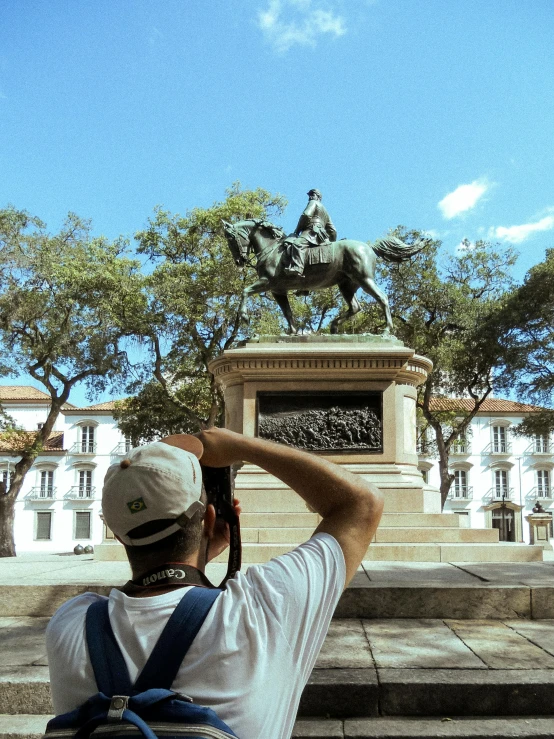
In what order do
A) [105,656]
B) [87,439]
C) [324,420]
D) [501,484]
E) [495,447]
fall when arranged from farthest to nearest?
[495,447]
[501,484]
[87,439]
[324,420]
[105,656]

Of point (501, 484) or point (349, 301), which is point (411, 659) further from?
point (501, 484)

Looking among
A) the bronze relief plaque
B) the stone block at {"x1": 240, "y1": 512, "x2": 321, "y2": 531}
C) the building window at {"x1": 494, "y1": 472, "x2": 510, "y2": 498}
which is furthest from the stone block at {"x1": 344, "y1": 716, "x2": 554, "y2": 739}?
the building window at {"x1": 494, "y1": 472, "x2": 510, "y2": 498}

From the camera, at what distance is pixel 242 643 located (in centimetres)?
140

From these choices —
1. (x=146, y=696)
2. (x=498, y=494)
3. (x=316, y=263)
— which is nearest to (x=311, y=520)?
(x=316, y=263)

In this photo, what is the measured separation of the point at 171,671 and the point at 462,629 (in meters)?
4.36

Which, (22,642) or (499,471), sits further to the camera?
(499,471)

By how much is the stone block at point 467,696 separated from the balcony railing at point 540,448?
60.2m

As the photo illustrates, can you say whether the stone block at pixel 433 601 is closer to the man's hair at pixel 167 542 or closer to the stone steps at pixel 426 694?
the stone steps at pixel 426 694

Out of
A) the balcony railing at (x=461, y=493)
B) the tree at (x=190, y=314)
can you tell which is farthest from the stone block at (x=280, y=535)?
the balcony railing at (x=461, y=493)

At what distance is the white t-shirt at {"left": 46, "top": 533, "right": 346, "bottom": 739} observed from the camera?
4.49 ft

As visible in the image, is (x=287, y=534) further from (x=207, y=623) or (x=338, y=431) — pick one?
(x=207, y=623)

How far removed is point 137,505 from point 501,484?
62364mm

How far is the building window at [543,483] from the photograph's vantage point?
59875 mm

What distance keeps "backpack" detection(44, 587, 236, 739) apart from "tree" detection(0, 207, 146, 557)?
26342 millimetres
